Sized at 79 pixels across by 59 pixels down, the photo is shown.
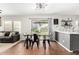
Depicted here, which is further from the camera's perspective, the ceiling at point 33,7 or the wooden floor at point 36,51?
the ceiling at point 33,7

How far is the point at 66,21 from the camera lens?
1078 cm

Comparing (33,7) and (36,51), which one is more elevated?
(33,7)

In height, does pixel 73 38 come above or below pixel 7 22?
below

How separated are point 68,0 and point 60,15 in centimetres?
679

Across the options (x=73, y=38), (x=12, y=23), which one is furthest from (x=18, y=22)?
(x=73, y=38)

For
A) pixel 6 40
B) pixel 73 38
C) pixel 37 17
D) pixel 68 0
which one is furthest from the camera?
pixel 37 17

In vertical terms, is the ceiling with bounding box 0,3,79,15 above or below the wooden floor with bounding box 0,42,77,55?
above

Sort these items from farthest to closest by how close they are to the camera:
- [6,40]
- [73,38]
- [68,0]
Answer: [6,40] → [73,38] → [68,0]

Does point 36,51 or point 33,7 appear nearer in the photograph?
point 36,51

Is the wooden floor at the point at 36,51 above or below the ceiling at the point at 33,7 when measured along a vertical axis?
below

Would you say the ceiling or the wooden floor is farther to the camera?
the ceiling

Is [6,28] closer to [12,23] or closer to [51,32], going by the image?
[12,23]

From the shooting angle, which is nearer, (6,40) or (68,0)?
(68,0)

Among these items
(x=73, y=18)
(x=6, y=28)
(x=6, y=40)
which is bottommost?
(x=6, y=40)
